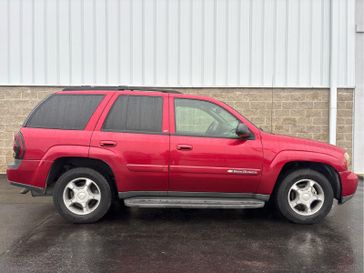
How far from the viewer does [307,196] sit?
16.2ft

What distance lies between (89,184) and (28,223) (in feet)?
3.43

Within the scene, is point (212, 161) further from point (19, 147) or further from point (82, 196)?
point (19, 147)

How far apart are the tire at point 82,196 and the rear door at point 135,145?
24 centimetres

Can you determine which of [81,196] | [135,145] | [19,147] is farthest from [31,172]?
[135,145]

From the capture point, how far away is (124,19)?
29.6 feet

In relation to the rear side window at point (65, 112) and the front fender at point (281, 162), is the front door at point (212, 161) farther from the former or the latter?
the rear side window at point (65, 112)

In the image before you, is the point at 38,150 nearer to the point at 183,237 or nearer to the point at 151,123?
the point at 151,123

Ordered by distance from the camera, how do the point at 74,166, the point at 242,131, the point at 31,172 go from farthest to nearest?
1. the point at 74,166
2. the point at 31,172
3. the point at 242,131

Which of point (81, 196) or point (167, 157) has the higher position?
point (167, 157)

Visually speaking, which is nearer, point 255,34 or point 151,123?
point 151,123

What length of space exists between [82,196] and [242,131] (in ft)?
7.44

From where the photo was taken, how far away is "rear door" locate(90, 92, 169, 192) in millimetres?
4805

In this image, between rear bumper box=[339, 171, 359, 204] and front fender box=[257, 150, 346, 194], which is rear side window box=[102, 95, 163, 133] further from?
rear bumper box=[339, 171, 359, 204]

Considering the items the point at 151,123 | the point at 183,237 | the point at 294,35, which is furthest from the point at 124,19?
the point at 183,237
